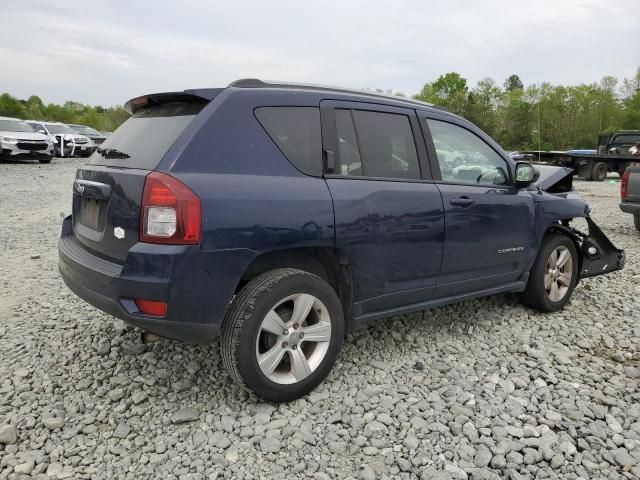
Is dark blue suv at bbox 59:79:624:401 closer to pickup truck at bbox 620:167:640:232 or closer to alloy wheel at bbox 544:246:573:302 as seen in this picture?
alloy wheel at bbox 544:246:573:302

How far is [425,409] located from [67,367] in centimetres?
232

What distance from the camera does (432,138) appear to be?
148 inches

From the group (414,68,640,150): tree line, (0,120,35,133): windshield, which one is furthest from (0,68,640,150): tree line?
(0,120,35,133): windshield

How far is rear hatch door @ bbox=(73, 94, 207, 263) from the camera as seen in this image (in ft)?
8.98

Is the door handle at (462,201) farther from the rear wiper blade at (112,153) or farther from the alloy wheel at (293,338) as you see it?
the rear wiper blade at (112,153)

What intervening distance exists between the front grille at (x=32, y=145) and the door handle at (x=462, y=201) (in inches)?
796

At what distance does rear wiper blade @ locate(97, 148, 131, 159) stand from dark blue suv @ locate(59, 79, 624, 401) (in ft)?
0.06

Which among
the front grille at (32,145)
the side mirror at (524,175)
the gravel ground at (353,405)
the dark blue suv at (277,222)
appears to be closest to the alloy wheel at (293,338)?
the dark blue suv at (277,222)

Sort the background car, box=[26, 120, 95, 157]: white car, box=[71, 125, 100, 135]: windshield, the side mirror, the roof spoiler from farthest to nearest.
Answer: box=[71, 125, 100, 135]: windshield, the background car, box=[26, 120, 95, 157]: white car, the side mirror, the roof spoiler

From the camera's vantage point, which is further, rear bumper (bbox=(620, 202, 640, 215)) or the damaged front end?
rear bumper (bbox=(620, 202, 640, 215))

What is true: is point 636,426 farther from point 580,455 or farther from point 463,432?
point 463,432

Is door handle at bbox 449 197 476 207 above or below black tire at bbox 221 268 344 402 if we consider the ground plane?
above

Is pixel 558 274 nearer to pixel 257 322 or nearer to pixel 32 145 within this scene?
pixel 257 322

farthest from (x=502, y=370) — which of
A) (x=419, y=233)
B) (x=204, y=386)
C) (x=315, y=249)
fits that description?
(x=204, y=386)
